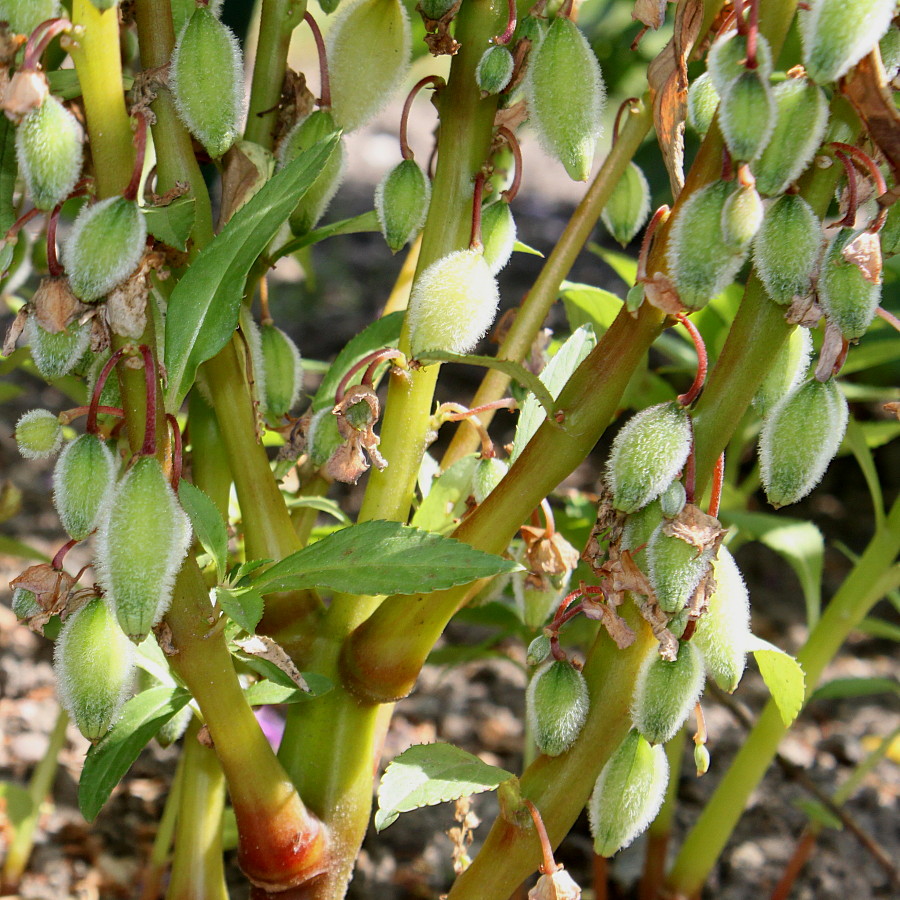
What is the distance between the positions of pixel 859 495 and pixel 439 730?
83cm

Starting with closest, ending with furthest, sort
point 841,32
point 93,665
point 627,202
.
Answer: point 841,32 → point 93,665 → point 627,202

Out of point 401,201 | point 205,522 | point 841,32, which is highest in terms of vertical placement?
point 841,32

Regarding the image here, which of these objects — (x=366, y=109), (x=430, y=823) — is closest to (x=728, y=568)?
(x=366, y=109)

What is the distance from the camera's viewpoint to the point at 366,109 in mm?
611

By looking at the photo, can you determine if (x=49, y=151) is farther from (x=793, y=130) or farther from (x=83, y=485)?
(x=793, y=130)

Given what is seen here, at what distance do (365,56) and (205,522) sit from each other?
278mm

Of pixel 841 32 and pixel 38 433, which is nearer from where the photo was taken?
pixel 841 32

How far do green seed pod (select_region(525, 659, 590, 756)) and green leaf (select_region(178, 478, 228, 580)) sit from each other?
168 mm

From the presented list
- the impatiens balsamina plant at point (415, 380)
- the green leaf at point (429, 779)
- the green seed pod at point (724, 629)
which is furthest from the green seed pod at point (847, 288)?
the green leaf at point (429, 779)

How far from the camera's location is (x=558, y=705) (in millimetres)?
529

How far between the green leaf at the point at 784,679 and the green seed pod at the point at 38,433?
1.22ft

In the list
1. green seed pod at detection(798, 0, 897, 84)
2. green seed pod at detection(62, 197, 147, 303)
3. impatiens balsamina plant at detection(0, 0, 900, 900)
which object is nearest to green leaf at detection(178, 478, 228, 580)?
impatiens balsamina plant at detection(0, 0, 900, 900)

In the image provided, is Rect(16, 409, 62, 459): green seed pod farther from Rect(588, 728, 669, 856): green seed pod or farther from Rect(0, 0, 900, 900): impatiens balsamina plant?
Rect(588, 728, 669, 856): green seed pod

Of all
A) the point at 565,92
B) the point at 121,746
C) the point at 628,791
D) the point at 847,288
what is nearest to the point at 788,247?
the point at 847,288
